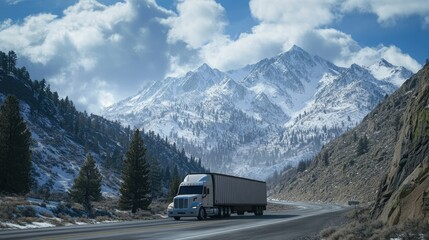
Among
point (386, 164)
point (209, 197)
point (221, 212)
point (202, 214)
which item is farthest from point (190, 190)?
point (386, 164)

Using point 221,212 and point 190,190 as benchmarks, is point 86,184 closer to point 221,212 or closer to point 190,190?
point 221,212

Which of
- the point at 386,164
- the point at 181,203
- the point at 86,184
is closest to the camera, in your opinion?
the point at 181,203

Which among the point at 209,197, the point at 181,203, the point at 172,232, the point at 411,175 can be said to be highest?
the point at 411,175

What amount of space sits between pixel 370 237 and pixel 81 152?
154415 mm

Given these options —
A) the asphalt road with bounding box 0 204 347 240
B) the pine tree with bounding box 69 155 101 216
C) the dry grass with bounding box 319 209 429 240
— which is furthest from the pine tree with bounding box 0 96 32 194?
the dry grass with bounding box 319 209 429 240

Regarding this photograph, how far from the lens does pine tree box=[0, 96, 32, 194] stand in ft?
148

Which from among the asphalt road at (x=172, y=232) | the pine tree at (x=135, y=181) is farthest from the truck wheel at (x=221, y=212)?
the pine tree at (x=135, y=181)

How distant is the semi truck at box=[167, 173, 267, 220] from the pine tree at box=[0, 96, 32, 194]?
56.1 ft

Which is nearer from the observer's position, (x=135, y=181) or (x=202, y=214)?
(x=202, y=214)

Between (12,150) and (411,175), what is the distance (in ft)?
128

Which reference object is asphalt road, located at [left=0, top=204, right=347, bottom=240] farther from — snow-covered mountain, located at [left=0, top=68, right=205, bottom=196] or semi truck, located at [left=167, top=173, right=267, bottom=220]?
snow-covered mountain, located at [left=0, top=68, right=205, bottom=196]

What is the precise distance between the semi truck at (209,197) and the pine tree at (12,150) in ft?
56.1

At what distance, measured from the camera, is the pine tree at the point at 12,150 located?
45.2m

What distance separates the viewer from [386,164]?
12025 centimetres
